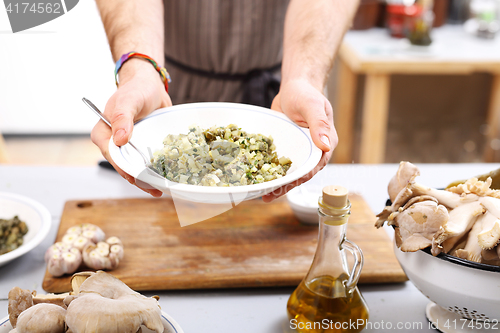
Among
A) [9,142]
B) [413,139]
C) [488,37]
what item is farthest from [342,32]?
[9,142]

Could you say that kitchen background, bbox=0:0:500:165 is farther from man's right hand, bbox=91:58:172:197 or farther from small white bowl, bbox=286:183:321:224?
small white bowl, bbox=286:183:321:224

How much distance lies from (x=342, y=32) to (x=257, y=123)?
21.3 inches

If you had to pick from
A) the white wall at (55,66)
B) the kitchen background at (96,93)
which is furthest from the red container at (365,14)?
the white wall at (55,66)

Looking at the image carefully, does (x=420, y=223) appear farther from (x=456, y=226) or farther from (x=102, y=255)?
(x=102, y=255)

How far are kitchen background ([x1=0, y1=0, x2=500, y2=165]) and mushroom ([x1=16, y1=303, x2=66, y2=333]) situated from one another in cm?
233

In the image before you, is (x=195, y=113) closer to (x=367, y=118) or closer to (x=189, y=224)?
(x=189, y=224)

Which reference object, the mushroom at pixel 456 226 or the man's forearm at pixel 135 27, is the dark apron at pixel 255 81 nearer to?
the man's forearm at pixel 135 27

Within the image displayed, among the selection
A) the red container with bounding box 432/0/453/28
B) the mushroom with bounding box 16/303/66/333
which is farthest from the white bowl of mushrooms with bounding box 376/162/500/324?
the red container with bounding box 432/0/453/28

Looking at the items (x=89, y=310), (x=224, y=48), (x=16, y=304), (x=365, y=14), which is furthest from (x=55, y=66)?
(x=89, y=310)

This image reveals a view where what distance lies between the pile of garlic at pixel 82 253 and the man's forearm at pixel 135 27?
0.47 meters

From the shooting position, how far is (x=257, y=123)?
92 cm

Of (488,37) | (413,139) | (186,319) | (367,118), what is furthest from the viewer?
(413,139)

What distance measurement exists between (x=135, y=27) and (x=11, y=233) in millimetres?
577

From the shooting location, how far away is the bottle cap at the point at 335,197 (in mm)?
651
